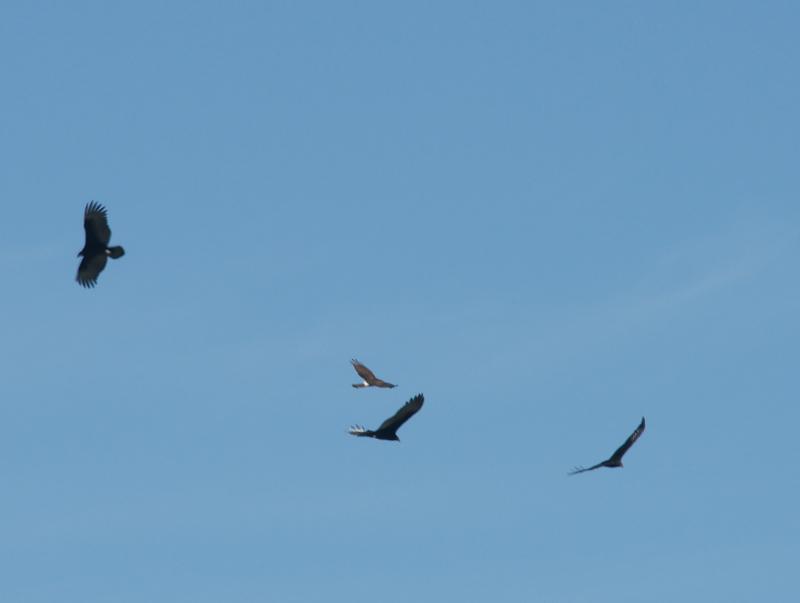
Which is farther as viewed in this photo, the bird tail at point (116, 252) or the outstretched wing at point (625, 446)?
the bird tail at point (116, 252)

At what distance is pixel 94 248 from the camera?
6644 cm

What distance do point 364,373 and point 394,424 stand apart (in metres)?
10.0

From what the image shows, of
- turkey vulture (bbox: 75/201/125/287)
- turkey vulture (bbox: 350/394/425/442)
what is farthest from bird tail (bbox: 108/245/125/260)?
turkey vulture (bbox: 350/394/425/442)

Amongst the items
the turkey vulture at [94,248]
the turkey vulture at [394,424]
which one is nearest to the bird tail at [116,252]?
the turkey vulture at [94,248]

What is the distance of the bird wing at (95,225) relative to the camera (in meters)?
65.8

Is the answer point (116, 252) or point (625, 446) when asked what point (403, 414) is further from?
point (116, 252)

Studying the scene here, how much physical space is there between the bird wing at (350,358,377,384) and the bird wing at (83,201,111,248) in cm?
1028

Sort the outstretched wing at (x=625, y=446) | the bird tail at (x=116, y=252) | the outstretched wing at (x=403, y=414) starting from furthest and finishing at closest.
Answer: the bird tail at (x=116, y=252) < the outstretched wing at (x=625, y=446) < the outstretched wing at (x=403, y=414)

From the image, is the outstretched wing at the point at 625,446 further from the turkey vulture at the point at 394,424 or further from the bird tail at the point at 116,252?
the bird tail at the point at 116,252

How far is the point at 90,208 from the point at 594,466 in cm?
1979

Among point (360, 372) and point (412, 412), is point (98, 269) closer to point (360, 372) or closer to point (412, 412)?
point (360, 372)

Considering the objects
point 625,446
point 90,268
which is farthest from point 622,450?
point 90,268

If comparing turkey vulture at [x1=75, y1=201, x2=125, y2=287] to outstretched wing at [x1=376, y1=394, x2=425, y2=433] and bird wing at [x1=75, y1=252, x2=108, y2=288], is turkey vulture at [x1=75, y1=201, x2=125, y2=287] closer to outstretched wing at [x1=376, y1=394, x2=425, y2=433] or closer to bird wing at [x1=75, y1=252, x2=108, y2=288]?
bird wing at [x1=75, y1=252, x2=108, y2=288]

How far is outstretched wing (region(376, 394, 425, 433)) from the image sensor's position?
57906mm
